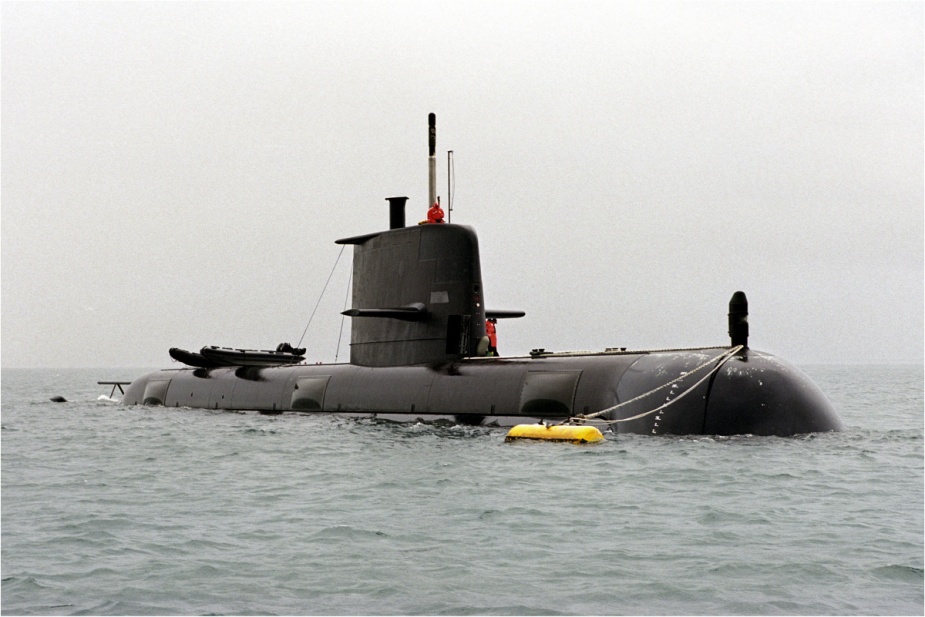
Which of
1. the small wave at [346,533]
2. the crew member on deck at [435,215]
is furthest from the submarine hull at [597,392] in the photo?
the small wave at [346,533]

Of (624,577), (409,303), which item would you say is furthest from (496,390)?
(624,577)

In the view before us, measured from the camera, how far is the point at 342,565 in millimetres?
8703

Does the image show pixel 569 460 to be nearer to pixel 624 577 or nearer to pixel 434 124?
pixel 624 577

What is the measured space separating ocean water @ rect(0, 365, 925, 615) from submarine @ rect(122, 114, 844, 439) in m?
0.83

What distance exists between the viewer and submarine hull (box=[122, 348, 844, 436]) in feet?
54.0

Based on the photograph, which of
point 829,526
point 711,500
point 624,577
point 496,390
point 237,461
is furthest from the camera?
point 496,390

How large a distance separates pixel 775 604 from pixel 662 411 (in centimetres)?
951

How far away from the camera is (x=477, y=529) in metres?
10.1

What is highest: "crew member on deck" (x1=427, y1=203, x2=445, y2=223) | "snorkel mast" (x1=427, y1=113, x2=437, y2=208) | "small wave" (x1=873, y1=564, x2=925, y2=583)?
"snorkel mast" (x1=427, y1=113, x2=437, y2=208)

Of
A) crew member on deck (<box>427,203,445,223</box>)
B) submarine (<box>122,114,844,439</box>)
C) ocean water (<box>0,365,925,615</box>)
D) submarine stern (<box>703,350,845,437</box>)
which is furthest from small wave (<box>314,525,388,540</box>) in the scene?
crew member on deck (<box>427,203,445,223</box>)

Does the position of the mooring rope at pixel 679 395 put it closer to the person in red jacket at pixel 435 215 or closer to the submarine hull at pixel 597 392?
the submarine hull at pixel 597 392

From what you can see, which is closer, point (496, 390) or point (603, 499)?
point (603, 499)

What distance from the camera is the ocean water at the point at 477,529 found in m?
7.77

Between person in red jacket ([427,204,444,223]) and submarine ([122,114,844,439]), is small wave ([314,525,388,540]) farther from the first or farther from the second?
person in red jacket ([427,204,444,223])
